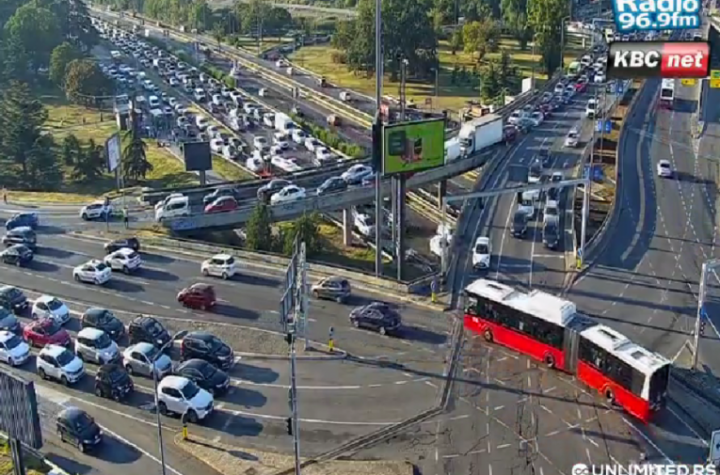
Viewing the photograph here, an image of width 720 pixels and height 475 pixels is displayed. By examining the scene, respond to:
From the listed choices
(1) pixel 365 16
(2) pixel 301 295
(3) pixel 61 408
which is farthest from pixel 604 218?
(1) pixel 365 16

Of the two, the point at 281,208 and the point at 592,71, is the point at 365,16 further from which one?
the point at 281,208

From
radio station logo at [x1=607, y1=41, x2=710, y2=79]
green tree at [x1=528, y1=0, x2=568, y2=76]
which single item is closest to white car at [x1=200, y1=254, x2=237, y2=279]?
radio station logo at [x1=607, y1=41, x2=710, y2=79]

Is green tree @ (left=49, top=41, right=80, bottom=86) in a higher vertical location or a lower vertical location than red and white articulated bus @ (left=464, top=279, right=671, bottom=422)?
higher

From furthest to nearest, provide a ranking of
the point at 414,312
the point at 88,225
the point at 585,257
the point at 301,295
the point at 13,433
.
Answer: the point at 88,225, the point at 585,257, the point at 414,312, the point at 301,295, the point at 13,433

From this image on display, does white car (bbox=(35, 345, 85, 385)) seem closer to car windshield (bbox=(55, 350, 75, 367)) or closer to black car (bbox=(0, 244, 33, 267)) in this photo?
car windshield (bbox=(55, 350, 75, 367))

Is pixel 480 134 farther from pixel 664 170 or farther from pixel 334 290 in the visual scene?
pixel 334 290

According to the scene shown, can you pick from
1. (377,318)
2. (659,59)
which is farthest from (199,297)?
(659,59)

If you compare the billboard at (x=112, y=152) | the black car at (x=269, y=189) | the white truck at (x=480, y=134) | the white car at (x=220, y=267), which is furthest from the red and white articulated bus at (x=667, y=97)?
the white car at (x=220, y=267)
